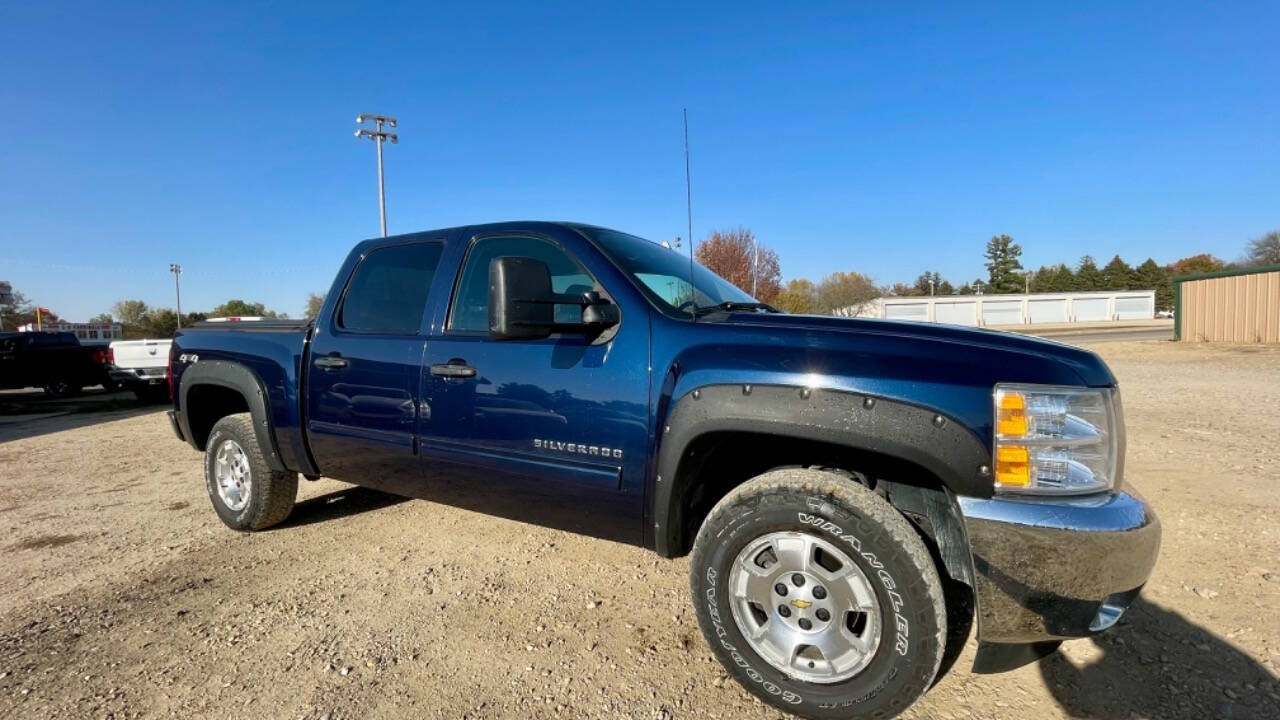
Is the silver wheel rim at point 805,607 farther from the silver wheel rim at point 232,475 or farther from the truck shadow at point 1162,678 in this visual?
the silver wheel rim at point 232,475

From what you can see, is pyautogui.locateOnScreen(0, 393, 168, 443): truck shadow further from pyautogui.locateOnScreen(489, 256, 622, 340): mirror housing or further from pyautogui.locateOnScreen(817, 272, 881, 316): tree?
pyautogui.locateOnScreen(817, 272, 881, 316): tree

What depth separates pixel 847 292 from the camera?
53.6 m

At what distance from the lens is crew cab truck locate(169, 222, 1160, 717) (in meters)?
1.87

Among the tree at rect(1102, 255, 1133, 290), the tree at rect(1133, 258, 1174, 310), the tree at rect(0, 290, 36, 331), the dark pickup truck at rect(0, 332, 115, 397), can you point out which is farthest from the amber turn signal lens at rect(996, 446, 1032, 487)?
the tree at rect(1102, 255, 1133, 290)

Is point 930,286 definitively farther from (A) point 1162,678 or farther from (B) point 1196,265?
(A) point 1162,678

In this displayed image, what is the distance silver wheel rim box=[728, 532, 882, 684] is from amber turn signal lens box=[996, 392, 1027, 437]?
25.7 inches

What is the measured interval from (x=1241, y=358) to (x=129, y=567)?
23.2m

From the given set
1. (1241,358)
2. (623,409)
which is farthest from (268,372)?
(1241,358)

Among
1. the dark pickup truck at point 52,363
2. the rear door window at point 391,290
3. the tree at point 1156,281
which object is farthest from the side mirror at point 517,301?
the tree at point 1156,281

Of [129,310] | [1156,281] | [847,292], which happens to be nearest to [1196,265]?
[1156,281]

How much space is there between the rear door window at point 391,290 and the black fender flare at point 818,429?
1660 mm

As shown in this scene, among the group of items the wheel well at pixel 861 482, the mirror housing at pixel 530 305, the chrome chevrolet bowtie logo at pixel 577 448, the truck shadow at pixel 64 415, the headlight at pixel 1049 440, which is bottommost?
the truck shadow at pixel 64 415

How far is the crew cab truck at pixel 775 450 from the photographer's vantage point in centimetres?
187

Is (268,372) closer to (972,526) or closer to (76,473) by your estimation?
(972,526)
